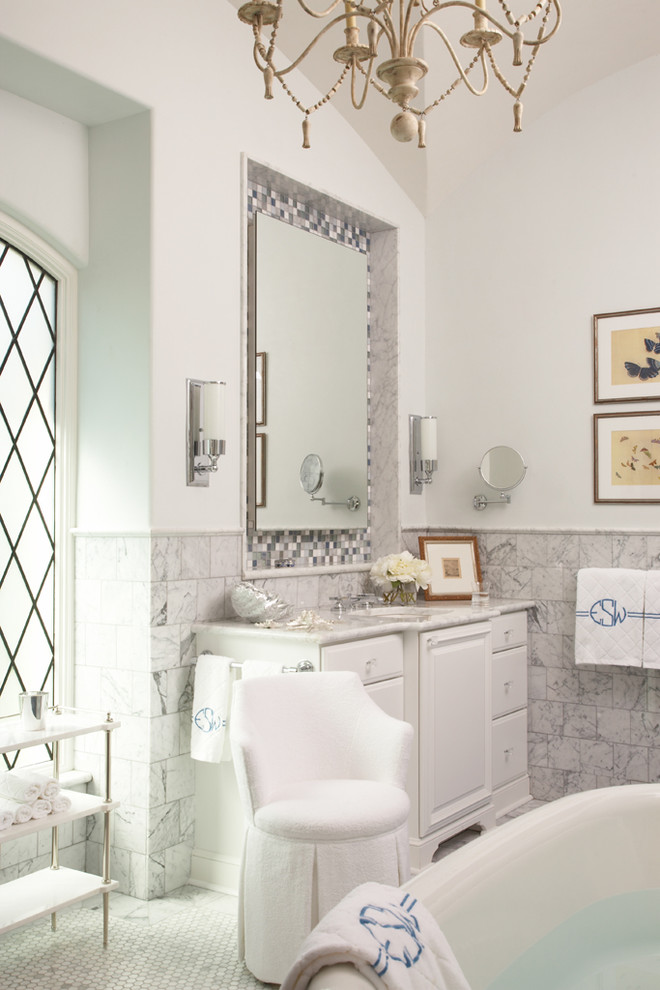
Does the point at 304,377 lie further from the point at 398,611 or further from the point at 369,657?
the point at 369,657

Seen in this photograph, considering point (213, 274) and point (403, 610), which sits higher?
point (213, 274)

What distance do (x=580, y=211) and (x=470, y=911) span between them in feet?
11.3

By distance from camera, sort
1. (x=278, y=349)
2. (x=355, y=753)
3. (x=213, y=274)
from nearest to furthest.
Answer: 1. (x=355, y=753)
2. (x=213, y=274)
3. (x=278, y=349)

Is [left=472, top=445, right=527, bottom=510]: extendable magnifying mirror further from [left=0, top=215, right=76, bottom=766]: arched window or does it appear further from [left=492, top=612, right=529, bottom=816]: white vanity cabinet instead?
[left=0, top=215, right=76, bottom=766]: arched window

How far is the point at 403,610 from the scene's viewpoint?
4.09 meters

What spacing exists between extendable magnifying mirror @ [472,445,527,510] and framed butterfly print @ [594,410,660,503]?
0.38 metres

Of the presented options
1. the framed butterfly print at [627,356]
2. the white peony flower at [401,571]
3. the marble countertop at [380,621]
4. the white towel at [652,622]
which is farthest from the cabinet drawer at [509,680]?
the framed butterfly print at [627,356]

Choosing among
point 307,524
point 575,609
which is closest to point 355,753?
point 307,524

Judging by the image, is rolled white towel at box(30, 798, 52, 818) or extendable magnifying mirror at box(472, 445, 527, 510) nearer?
rolled white towel at box(30, 798, 52, 818)

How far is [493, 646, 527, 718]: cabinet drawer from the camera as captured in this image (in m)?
4.26

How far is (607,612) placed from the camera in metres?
4.22

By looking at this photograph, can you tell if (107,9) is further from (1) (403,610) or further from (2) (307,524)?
(1) (403,610)

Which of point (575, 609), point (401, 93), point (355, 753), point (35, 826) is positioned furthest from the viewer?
point (575, 609)

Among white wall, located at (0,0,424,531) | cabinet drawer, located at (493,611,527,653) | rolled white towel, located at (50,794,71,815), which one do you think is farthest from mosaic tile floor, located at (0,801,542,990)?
cabinet drawer, located at (493,611,527,653)
